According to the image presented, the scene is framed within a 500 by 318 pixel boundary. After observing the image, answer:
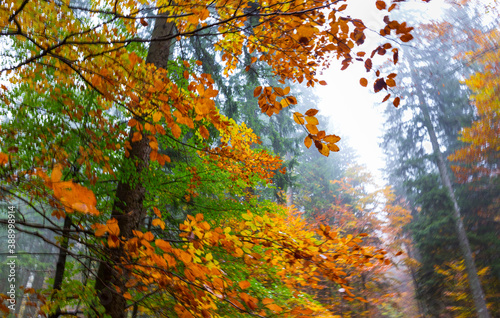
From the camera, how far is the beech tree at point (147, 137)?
1.55 meters

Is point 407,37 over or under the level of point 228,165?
under

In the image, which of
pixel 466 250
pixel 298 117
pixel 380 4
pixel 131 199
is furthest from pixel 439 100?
pixel 298 117

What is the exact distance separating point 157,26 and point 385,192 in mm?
18250

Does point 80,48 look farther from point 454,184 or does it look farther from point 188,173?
point 454,184

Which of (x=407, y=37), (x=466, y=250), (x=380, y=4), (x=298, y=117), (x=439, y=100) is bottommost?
(x=298, y=117)

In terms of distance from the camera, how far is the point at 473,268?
948cm

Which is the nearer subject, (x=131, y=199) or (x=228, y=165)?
(x=131, y=199)

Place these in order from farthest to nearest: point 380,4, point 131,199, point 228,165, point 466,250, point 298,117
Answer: point 466,250
point 228,165
point 131,199
point 380,4
point 298,117

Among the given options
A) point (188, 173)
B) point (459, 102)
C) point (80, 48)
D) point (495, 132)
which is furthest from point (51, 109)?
point (459, 102)

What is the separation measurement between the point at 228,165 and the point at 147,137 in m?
2.07

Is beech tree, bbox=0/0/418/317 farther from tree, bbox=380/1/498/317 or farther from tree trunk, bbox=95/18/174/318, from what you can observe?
tree, bbox=380/1/498/317

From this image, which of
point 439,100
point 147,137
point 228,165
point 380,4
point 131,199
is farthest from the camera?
point 439,100

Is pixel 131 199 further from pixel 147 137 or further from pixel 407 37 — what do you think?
pixel 407 37

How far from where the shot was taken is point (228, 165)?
4570 mm
